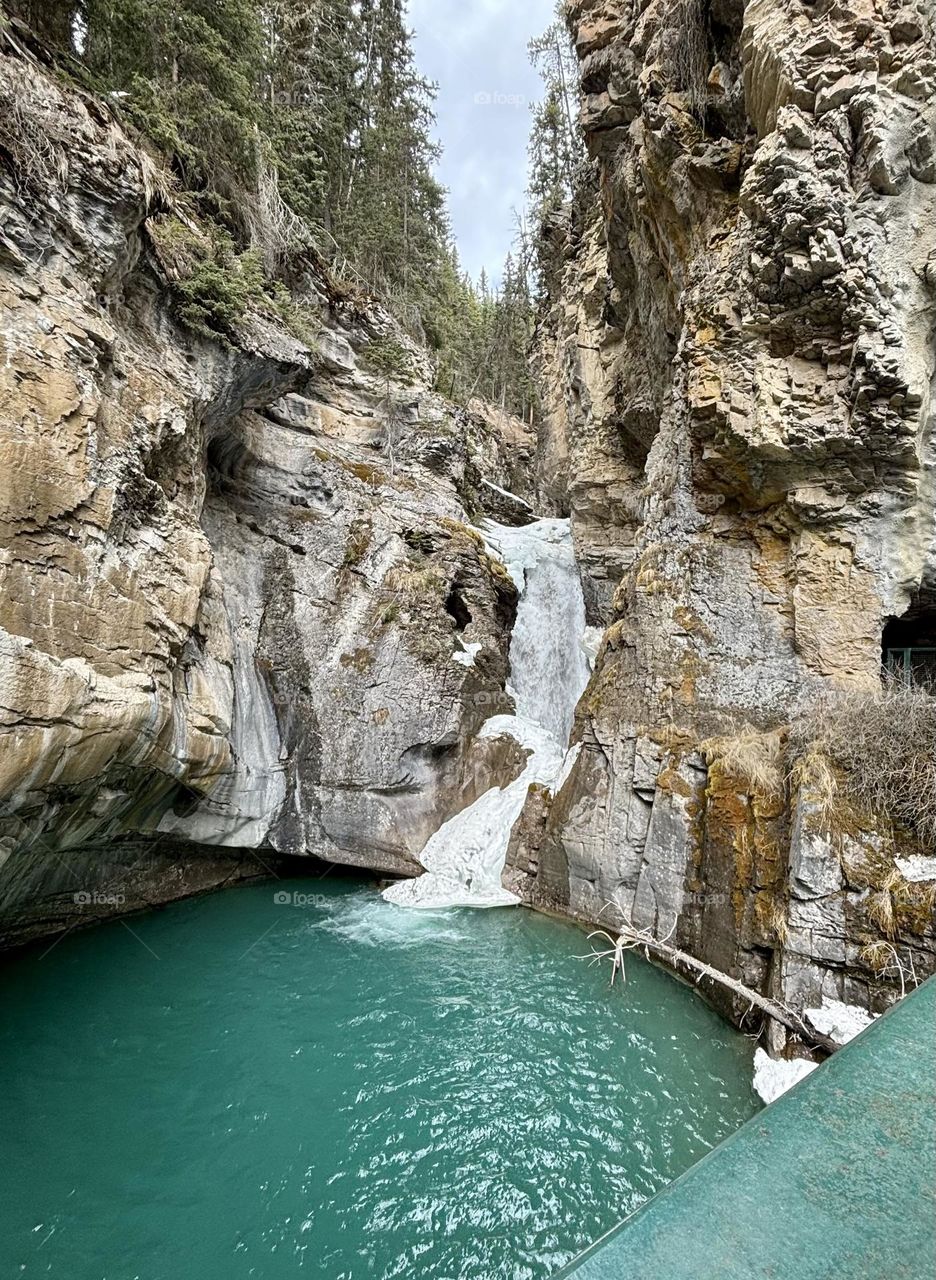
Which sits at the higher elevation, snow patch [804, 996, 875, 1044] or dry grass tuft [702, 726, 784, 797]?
dry grass tuft [702, 726, 784, 797]

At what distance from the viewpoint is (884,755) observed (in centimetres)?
625

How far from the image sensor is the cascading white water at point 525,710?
1012cm

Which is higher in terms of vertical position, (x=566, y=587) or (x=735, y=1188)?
(x=566, y=587)

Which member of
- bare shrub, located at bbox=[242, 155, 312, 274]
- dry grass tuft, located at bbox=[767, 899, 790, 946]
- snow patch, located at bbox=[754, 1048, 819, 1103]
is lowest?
snow patch, located at bbox=[754, 1048, 819, 1103]

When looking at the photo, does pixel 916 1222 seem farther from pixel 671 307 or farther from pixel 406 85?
pixel 406 85

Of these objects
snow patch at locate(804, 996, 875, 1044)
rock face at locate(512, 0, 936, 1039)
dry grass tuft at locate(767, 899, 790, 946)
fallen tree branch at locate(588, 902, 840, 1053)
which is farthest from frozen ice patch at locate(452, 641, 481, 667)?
snow patch at locate(804, 996, 875, 1044)

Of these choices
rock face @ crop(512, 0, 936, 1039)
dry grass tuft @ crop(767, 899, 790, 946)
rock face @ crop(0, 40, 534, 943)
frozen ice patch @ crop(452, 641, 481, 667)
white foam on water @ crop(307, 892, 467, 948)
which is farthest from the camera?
frozen ice patch @ crop(452, 641, 481, 667)

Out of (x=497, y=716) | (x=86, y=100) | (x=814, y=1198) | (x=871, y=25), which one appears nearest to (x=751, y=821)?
(x=497, y=716)

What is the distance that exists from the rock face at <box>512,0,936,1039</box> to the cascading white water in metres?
0.68

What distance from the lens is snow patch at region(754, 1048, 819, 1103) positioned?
5.30m

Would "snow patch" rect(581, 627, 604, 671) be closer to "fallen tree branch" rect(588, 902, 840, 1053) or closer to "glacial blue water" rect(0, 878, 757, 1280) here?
"fallen tree branch" rect(588, 902, 840, 1053)

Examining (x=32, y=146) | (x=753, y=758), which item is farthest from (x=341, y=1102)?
(x=32, y=146)

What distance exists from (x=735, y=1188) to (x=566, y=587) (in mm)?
16256

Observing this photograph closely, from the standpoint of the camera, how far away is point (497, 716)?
40.7 ft
